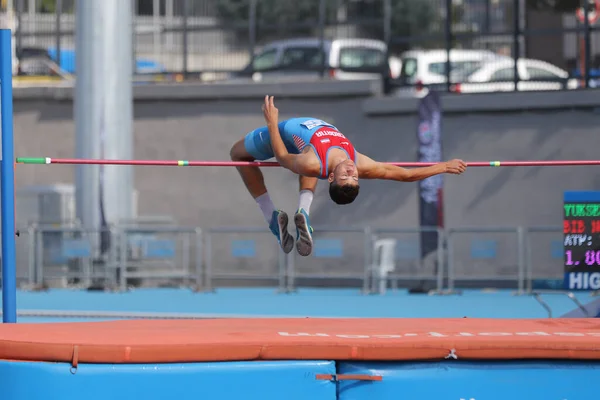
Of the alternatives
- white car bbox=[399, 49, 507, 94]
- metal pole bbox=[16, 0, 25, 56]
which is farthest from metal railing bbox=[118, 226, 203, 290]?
metal pole bbox=[16, 0, 25, 56]

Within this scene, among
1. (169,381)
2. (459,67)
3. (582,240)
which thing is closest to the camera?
(169,381)

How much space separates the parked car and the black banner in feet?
4.81

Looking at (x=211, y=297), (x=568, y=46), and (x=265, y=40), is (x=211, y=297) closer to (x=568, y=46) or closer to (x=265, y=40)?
(x=265, y=40)

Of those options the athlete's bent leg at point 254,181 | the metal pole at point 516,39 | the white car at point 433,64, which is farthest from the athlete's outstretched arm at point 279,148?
the white car at point 433,64

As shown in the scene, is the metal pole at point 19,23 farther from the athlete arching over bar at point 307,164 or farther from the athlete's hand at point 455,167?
the athlete's hand at point 455,167

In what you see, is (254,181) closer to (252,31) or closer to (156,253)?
(156,253)

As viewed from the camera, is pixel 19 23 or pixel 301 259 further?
pixel 19 23

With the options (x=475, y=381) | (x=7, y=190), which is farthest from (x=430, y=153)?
(x=475, y=381)

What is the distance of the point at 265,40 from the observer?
65.5ft

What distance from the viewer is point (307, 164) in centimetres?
828

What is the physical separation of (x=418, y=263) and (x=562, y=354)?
10.1 metres

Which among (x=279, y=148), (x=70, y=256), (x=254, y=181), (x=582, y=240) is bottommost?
(x=70, y=256)

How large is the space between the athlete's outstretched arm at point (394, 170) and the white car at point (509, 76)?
9.19m

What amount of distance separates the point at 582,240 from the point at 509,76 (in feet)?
29.9
